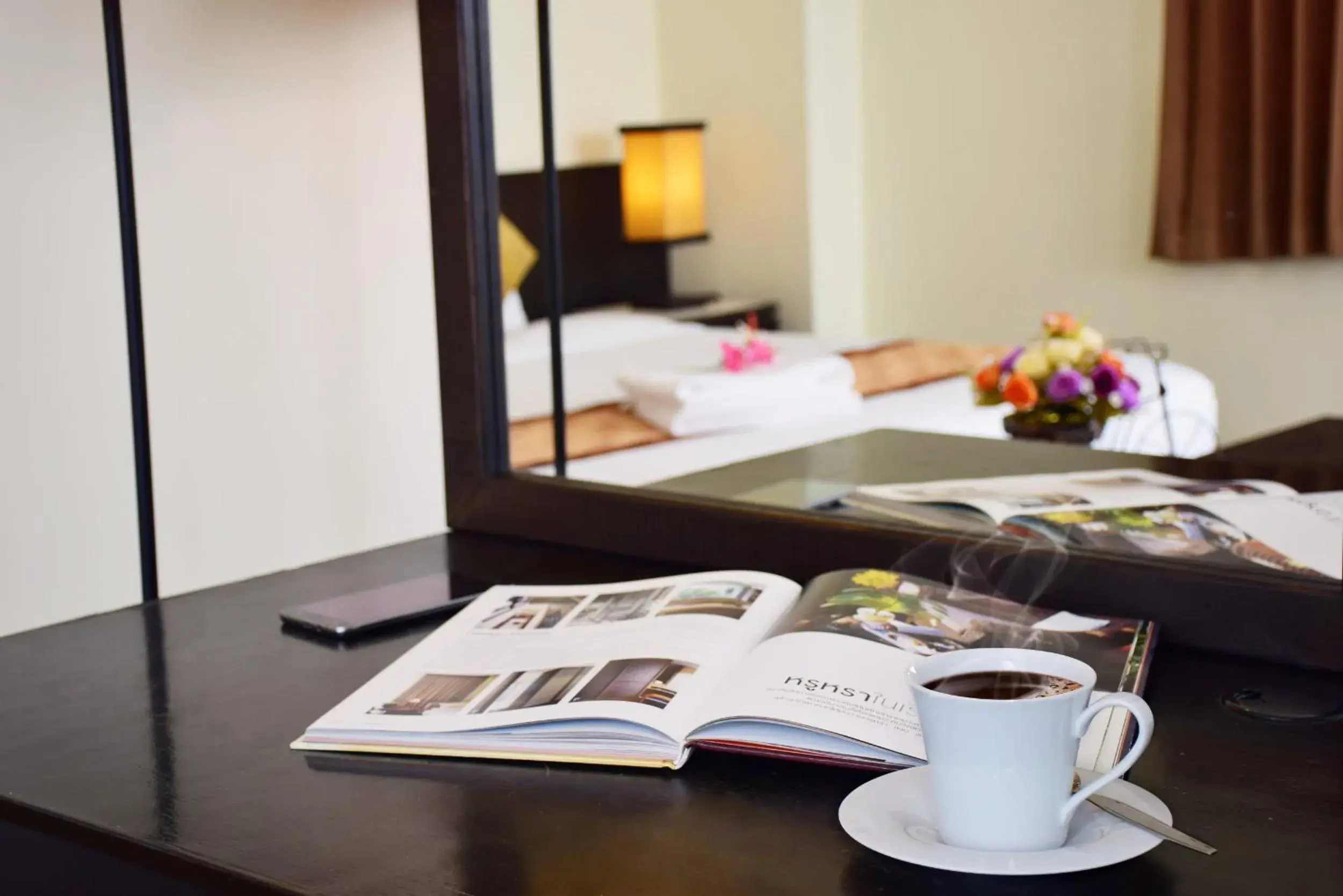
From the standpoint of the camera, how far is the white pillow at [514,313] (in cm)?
147

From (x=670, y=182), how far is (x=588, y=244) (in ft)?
0.43

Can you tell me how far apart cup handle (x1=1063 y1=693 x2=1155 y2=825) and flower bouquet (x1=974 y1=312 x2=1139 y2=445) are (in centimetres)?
47

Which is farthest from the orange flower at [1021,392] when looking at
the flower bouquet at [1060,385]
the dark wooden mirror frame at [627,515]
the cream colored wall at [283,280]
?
the cream colored wall at [283,280]

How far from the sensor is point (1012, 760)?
2.20 ft

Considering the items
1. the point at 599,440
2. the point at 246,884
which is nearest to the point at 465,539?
the point at 599,440

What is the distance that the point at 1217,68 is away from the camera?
1.03 metres

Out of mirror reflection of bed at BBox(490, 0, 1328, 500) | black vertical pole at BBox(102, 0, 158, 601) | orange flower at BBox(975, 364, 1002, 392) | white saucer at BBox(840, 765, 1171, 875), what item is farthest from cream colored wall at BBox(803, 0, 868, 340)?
black vertical pole at BBox(102, 0, 158, 601)

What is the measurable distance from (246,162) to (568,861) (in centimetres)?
110

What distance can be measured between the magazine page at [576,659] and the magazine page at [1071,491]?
181 mm

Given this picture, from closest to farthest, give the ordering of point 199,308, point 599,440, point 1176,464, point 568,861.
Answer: point 568,861 → point 1176,464 → point 599,440 → point 199,308

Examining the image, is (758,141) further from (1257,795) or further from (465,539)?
(1257,795)

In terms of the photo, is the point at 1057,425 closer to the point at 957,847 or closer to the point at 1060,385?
the point at 1060,385

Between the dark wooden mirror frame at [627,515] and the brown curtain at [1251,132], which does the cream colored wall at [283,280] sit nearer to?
the dark wooden mirror frame at [627,515]

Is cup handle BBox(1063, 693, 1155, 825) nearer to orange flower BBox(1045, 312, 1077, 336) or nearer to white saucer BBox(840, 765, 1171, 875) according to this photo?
white saucer BBox(840, 765, 1171, 875)
